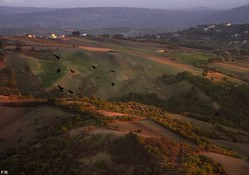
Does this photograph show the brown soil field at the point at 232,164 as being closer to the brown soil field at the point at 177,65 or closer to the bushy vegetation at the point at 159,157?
the bushy vegetation at the point at 159,157

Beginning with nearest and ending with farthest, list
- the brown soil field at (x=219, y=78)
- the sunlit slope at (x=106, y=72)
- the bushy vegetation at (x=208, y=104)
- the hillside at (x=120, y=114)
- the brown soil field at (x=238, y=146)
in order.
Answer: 1. the hillside at (x=120, y=114)
2. the brown soil field at (x=238, y=146)
3. the bushy vegetation at (x=208, y=104)
4. the sunlit slope at (x=106, y=72)
5. the brown soil field at (x=219, y=78)

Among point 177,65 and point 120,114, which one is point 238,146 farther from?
point 177,65

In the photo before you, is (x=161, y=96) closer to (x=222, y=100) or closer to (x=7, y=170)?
(x=222, y=100)

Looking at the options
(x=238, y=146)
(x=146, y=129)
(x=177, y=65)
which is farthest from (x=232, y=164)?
(x=177, y=65)

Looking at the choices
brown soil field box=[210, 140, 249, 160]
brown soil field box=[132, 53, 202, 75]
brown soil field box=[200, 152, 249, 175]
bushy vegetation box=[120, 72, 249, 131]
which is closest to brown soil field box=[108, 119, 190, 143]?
brown soil field box=[200, 152, 249, 175]

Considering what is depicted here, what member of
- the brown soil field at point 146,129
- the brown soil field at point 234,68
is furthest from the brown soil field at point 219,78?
the brown soil field at point 146,129

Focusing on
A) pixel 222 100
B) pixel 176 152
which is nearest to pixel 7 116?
pixel 176 152

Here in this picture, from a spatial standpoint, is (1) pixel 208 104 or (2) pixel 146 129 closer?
(2) pixel 146 129

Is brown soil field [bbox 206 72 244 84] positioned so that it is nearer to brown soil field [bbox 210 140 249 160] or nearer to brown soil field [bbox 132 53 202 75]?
brown soil field [bbox 132 53 202 75]

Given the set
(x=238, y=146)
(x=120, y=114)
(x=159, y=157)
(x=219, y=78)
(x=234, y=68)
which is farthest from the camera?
(x=234, y=68)

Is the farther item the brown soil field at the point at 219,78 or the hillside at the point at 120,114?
the brown soil field at the point at 219,78
